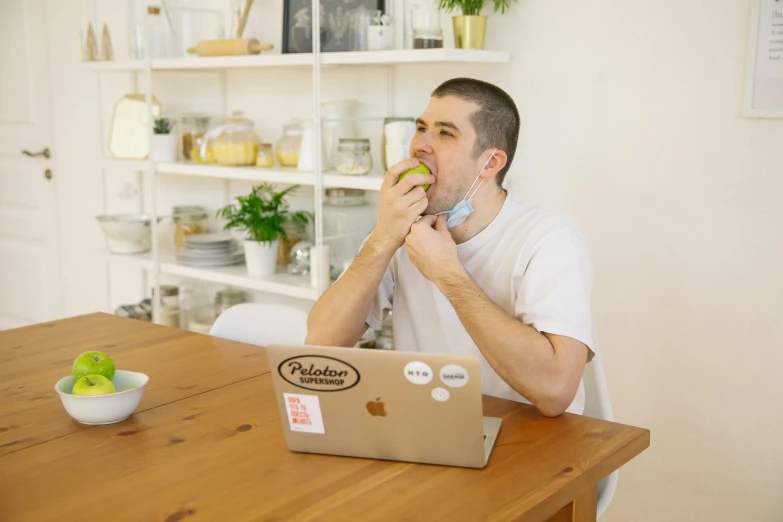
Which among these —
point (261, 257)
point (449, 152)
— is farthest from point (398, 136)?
point (449, 152)

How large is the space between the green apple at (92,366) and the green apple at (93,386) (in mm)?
19

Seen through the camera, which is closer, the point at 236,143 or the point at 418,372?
the point at 418,372

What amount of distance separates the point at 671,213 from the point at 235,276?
1701 mm

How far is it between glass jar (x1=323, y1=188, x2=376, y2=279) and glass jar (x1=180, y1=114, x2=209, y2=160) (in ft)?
2.56

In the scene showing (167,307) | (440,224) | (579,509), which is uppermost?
(440,224)

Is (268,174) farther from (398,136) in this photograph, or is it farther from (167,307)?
(167,307)

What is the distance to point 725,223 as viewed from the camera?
2.48m

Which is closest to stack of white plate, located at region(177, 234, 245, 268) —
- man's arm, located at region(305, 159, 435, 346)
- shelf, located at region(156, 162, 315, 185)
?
shelf, located at region(156, 162, 315, 185)

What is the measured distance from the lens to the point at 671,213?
2578 millimetres

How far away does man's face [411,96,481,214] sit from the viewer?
6.47 feet

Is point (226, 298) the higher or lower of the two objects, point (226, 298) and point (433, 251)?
the lower

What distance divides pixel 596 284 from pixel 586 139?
0.46 metres

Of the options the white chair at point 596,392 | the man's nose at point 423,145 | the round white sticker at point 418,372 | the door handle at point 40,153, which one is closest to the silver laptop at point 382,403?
the round white sticker at point 418,372

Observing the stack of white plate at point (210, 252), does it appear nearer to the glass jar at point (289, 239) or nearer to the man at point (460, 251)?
the glass jar at point (289, 239)
